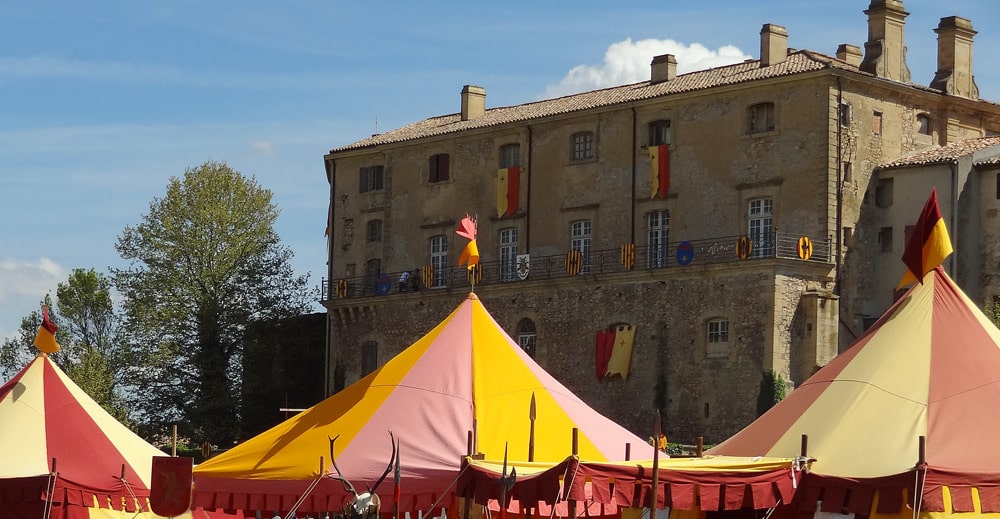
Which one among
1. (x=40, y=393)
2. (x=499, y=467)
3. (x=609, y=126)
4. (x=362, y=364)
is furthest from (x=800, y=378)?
(x=499, y=467)

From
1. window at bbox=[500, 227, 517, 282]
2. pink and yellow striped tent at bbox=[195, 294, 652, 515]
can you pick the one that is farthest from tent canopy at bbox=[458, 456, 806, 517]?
window at bbox=[500, 227, 517, 282]

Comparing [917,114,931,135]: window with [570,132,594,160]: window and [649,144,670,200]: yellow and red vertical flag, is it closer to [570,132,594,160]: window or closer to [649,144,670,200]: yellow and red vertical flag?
[649,144,670,200]: yellow and red vertical flag

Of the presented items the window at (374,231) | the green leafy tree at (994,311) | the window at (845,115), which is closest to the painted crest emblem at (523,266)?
the window at (374,231)

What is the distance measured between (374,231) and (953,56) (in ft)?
64.9

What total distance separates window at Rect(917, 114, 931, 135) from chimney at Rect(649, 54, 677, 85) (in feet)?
23.9

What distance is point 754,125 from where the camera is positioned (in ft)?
160

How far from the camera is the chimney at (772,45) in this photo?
49.7 meters

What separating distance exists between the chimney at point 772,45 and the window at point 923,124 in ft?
13.2

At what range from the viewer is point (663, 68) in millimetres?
53156

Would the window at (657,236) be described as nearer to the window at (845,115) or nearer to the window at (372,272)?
the window at (845,115)

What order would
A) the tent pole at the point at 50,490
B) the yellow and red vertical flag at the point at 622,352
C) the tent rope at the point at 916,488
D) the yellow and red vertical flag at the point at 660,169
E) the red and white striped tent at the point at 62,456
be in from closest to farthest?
the tent rope at the point at 916,488 → the tent pole at the point at 50,490 → the red and white striped tent at the point at 62,456 → the yellow and red vertical flag at the point at 622,352 → the yellow and red vertical flag at the point at 660,169

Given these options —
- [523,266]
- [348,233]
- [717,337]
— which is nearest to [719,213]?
[717,337]

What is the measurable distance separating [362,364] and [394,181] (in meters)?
6.03

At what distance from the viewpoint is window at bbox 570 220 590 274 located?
52.6 metres
